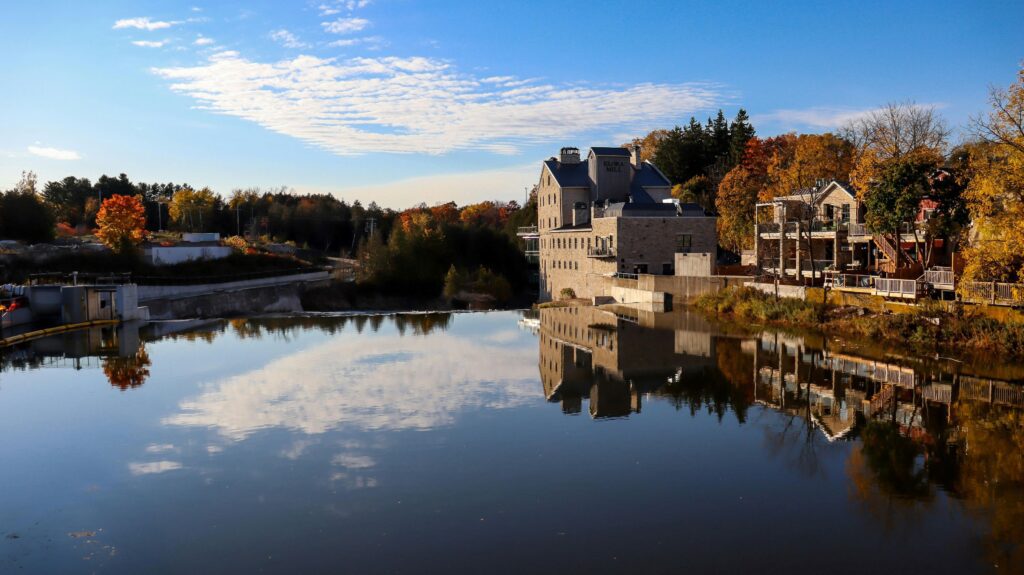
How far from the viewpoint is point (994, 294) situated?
23.7 metres

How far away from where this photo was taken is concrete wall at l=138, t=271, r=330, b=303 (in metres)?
40.4

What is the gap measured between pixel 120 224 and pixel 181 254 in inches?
286

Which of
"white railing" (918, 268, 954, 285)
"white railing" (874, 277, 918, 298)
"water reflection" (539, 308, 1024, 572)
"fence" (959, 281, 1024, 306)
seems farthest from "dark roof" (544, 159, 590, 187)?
"fence" (959, 281, 1024, 306)

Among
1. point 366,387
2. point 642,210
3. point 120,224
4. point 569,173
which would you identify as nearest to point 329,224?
point 120,224

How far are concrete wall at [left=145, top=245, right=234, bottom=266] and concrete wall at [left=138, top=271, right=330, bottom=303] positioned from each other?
4.67m

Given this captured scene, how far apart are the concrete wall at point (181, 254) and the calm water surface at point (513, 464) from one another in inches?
954

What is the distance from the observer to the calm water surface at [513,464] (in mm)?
10109

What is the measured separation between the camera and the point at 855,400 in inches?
741

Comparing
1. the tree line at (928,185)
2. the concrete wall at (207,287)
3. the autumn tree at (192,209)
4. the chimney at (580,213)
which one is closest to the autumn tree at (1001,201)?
the tree line at (928,185)

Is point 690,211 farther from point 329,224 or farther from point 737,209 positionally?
point 329,224

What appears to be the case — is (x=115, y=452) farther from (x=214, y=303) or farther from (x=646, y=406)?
(x=214, y=303)

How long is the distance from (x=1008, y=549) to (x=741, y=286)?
26.8 meters

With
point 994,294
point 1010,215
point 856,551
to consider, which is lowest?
point 856,551

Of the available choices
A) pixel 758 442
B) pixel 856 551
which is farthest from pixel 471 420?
pixel 856 551
